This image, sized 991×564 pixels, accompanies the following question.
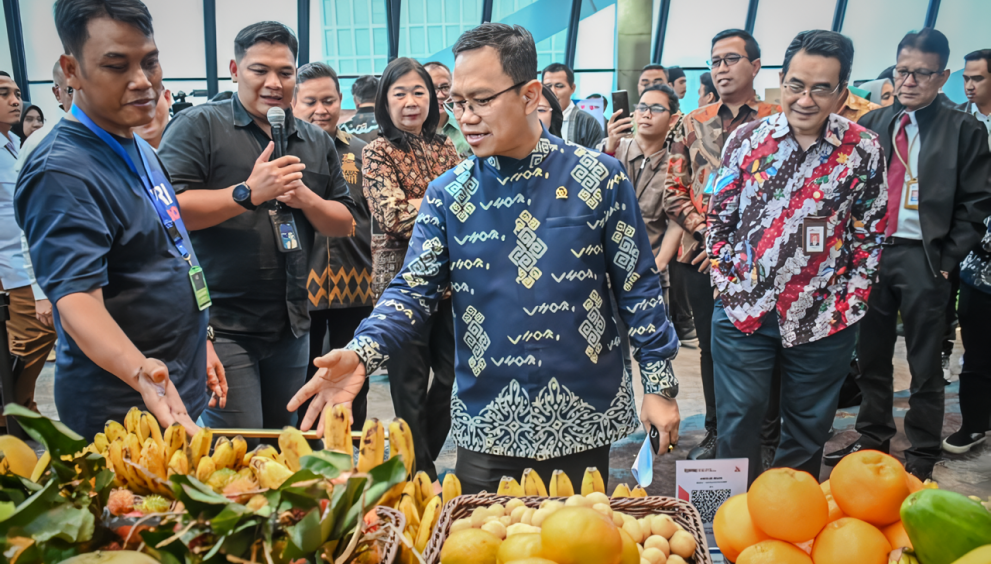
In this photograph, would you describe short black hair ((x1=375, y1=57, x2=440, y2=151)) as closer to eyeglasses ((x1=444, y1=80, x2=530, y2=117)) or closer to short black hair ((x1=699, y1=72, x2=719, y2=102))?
eyeglasses ((x1=444, y1=80, x2=530, y2=117))

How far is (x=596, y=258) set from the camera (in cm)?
164

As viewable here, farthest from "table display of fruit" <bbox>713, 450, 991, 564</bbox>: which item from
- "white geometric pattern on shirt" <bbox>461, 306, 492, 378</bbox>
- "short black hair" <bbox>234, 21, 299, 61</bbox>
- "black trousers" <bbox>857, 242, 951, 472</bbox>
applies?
"black trousers" <bbox>857, 242, 951, 472</bbox>

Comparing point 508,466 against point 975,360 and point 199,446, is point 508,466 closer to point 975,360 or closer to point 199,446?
point 199,446

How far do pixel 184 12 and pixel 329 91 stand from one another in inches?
265

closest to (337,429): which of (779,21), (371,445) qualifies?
→ (371,445)

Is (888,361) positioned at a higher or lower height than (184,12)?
lower

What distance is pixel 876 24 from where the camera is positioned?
10.4 m

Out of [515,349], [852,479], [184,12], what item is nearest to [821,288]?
[515,349]

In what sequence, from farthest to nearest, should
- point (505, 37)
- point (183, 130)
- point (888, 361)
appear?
point (888, 361) → point (183, 130) → point (505, 37)

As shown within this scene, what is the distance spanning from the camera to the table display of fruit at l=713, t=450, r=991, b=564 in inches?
36.2

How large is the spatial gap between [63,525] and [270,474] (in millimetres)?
340

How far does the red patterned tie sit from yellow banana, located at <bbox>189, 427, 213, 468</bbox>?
2.86m

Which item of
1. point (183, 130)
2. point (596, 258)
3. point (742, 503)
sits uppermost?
point (183, 130)

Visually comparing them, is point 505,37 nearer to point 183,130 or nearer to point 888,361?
point 183,130
